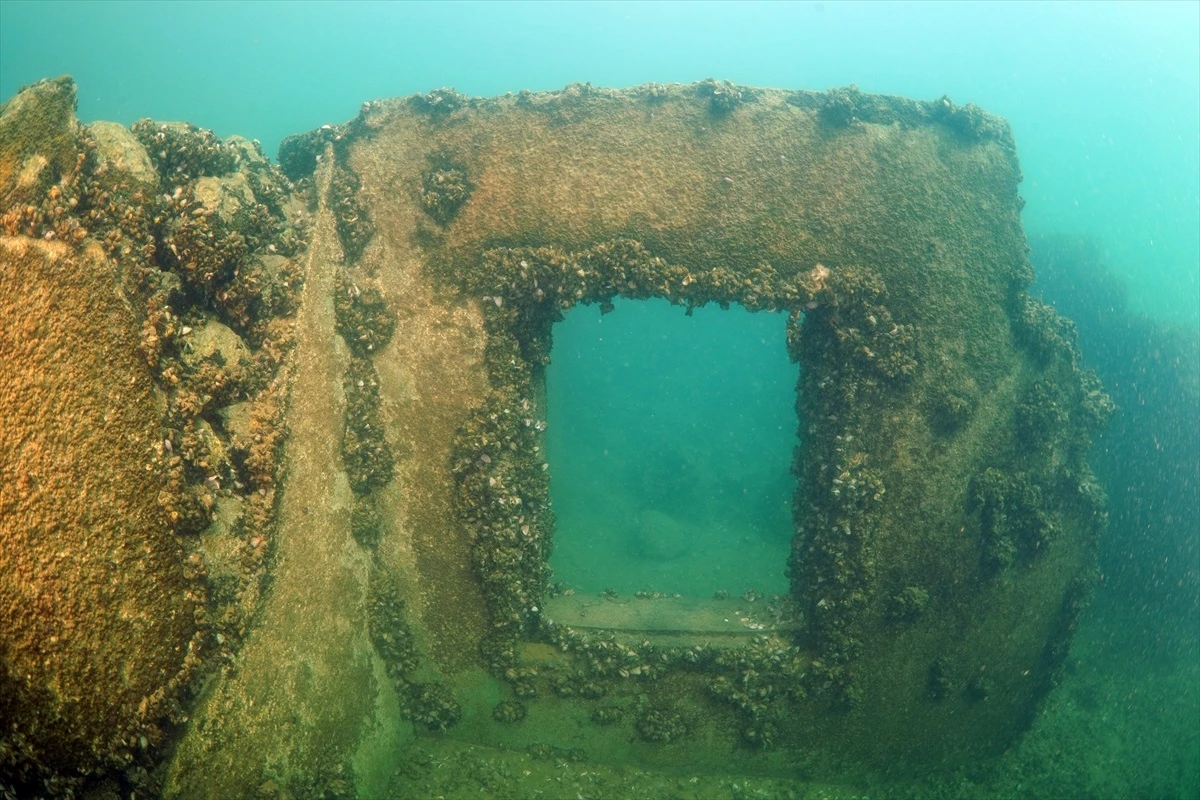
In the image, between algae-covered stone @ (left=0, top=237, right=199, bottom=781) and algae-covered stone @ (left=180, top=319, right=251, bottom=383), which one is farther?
algae-covered stone @ (left=180, top=319, right=251, bottom=383)

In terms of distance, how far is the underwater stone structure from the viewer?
8.61 meters

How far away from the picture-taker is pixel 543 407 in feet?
35.5

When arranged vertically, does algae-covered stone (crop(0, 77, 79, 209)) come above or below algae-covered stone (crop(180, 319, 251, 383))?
above

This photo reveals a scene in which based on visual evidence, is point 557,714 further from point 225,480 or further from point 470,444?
point 225,480

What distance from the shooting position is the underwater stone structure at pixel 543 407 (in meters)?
8.61

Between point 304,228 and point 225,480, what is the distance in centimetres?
413

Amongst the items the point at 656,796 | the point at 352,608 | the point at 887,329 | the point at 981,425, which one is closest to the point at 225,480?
the point at 352,608

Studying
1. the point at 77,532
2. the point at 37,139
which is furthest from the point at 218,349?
the point at 77,532

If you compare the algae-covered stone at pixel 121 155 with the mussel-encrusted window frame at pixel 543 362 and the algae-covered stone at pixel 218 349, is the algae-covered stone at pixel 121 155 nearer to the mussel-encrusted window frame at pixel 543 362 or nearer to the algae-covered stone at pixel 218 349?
the algae-covered stone at pixel 218 349

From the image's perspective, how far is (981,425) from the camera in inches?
413

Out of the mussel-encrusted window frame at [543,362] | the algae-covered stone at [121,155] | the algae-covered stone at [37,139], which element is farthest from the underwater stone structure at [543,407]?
the algae-covered stone at [37,139]

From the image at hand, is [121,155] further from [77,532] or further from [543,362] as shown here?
[543,362]

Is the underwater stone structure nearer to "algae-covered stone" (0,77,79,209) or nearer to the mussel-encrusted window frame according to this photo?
the mussel-encrusted window frame

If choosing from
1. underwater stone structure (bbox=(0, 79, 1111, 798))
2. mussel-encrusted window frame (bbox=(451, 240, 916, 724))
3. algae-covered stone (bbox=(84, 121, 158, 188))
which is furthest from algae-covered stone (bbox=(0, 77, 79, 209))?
mussel-encrusted window frame (bbox=(451, 240, 916, 724))
